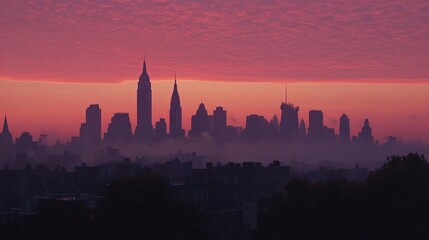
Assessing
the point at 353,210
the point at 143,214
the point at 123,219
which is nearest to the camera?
the point at 123,219

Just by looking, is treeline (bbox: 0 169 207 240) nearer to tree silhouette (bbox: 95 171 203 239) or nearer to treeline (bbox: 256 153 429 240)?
tree silhouette (bbox: 95 171 203 239)

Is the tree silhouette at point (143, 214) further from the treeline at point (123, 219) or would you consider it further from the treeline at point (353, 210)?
the treeline at point (353, 210)

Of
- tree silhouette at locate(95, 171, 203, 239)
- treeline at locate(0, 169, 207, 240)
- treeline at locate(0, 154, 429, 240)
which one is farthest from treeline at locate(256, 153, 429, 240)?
treeline at locate(0, 169, 207, 240)

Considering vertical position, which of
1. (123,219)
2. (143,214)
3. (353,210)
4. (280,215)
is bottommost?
(123,219)

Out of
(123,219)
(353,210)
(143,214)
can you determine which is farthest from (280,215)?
(123,219)

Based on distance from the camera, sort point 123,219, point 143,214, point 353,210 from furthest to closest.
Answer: point 353,210, point 143,214, point 123,219

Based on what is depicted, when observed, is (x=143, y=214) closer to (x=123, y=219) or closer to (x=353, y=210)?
(x=123, y=219)

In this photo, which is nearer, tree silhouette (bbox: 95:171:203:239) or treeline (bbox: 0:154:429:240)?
treeline (bbox: 0:154:429:240)

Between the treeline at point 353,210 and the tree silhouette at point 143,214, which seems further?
the tree silhouette at point 143,214

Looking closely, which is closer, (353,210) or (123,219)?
(123,219)

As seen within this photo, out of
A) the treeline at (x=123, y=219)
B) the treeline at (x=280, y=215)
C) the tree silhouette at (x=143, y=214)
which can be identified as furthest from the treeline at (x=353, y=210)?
the treeline at (x=123, y=219)

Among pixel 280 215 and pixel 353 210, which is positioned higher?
pixel 353 210

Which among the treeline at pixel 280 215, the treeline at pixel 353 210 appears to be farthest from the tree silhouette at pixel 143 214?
the treeline at pixel 353 210
